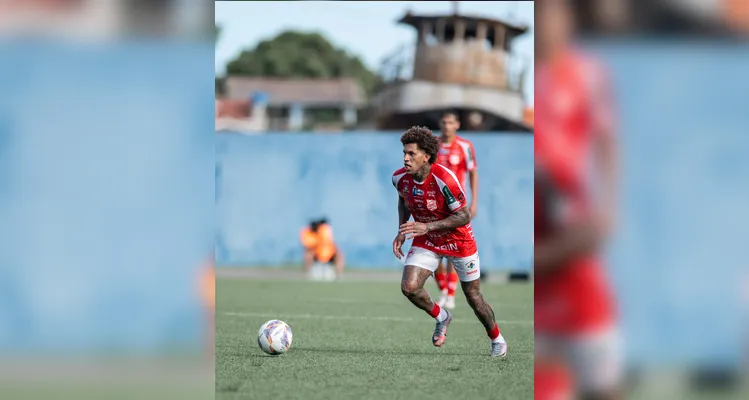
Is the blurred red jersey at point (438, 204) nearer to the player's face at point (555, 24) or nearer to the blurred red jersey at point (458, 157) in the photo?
the blurred red jersey at point (458, 157)

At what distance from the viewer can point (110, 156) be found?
152 inches

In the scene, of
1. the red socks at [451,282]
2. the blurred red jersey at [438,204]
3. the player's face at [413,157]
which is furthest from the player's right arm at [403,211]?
the red socks at [451,282]

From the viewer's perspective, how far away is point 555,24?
2471mm

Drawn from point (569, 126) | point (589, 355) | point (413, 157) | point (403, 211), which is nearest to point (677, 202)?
point (569, 126)

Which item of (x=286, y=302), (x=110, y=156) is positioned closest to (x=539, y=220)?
(x=110, y=156)

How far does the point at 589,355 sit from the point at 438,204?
205 inches

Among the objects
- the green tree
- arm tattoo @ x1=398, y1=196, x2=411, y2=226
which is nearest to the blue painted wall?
arm tattoo @ x1=398, y1=196, x2=411, y2=226

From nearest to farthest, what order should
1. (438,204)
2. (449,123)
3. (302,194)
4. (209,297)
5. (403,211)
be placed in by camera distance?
(209,297), (438,204), (403,211), (449,123), (302,194)

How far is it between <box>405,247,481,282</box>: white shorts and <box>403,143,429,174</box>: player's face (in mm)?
1021

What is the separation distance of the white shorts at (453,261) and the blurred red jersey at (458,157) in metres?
3.54

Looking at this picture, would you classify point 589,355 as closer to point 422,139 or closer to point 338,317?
point 422,139

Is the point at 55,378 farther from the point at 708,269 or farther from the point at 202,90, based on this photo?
the point at 708,269

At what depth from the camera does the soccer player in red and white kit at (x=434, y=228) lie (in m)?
7.69

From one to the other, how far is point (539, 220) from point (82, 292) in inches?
84.1
